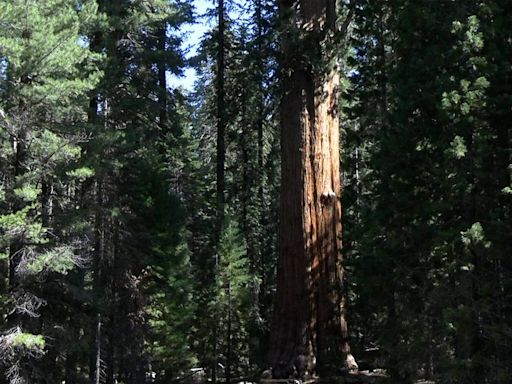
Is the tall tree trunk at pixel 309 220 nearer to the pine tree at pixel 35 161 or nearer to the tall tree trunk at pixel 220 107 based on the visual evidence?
the pine tree at pixel 35 161

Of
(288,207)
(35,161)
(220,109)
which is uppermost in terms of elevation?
(220,109)

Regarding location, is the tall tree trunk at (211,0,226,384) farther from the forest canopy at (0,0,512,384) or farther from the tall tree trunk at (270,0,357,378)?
the tall tree trunk at (270,0,357,378)

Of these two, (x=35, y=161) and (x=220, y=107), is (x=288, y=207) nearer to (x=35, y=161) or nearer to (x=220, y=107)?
(x=35, y=161)

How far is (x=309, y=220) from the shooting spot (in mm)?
9188

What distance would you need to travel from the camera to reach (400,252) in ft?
26.3

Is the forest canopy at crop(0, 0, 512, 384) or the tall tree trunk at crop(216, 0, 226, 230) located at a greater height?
the tall tree trunk at crop(216, 0, 226, 230)

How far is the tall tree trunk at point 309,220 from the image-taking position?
28.9 feet

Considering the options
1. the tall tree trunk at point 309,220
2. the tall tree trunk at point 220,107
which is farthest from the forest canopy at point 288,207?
the tall tree trunk at point 220,107

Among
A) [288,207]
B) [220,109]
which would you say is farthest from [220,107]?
[288,207]

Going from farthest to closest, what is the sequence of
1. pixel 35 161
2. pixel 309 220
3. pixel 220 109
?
pixel 220 109, pixel 35 161, pixel 309 220

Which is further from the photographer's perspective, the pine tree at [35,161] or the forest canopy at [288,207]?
the pine tree at [35,161]

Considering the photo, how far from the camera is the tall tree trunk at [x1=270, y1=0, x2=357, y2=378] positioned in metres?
8.82

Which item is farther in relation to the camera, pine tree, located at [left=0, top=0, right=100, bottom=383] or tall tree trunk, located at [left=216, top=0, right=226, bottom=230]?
tall tree trunk, located at [left=216, top=0, right=226, bottom=230]

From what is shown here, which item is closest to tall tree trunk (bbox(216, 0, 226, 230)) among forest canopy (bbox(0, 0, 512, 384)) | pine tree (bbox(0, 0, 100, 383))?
forest canopy (bbox(0, 0, 512, 384))
